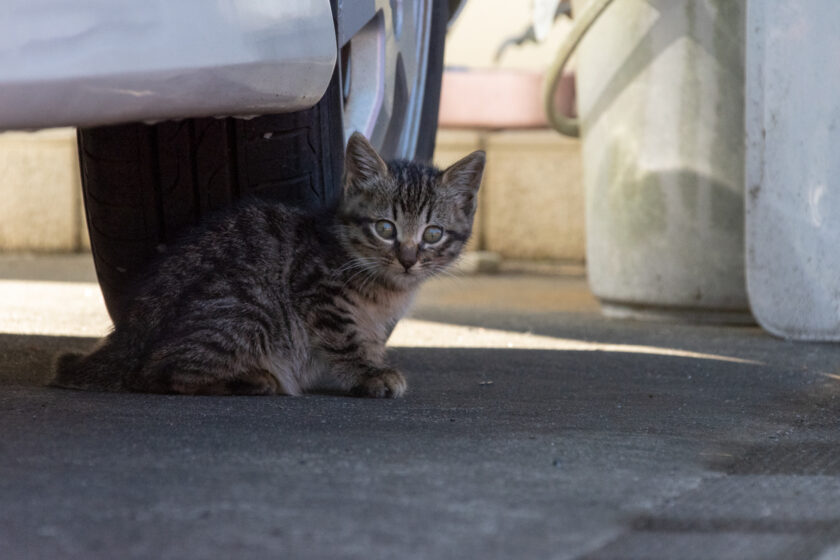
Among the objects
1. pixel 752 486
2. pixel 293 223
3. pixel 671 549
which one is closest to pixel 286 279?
pixel 293 223

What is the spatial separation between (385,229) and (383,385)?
14.0 inches

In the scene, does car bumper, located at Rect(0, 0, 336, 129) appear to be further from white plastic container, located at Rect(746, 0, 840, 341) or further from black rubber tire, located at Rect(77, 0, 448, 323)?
white plastic container, located at Rect(746, 0, 840, 341)

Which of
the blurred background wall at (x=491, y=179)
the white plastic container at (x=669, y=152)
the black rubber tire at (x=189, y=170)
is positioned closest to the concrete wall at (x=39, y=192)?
the blurred background wall at (x=491, y=179)

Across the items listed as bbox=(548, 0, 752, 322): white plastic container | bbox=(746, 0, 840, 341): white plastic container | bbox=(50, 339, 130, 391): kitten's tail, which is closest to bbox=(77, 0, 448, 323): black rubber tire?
bbox=(50, 339, 130, 391): kitten's tail

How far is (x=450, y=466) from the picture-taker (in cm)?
153

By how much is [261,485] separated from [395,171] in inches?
48.3

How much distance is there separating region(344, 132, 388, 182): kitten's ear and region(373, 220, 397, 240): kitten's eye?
97 millimetres

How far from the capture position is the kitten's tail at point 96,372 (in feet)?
7.27

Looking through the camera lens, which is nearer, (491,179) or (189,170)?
(189,170)

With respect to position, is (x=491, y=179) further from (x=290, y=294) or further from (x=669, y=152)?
(x=290, y=294)

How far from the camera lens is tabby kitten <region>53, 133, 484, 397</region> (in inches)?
87.4

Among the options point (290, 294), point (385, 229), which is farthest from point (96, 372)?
point (385, 229)

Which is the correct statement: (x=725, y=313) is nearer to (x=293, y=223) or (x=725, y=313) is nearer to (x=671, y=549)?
(x=293, y=223)

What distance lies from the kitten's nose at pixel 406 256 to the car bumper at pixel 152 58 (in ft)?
2.03
